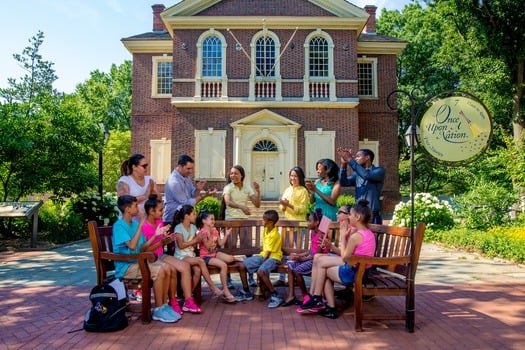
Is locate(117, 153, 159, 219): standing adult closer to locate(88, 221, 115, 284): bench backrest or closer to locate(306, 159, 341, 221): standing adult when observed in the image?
locate(88, 221, 115, 284): bench backrest

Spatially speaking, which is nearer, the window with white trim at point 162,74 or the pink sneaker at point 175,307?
the pink sneaker at point 175,307

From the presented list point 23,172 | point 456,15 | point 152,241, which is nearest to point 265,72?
point 456,15

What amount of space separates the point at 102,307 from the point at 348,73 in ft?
53.2

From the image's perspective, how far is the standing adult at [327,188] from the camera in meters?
5.69

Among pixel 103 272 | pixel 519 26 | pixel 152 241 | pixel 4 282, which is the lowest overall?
pixel 4 282

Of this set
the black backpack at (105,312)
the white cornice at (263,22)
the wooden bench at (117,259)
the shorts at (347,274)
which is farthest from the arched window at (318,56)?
the black backpack at (105,312)

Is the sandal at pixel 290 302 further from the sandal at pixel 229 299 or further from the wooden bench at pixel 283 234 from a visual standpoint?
the wooden bench at pixel 283 234

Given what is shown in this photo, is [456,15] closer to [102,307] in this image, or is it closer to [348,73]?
[348,73]

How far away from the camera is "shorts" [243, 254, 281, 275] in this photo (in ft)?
17.2

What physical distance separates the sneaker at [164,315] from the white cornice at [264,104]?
1425 cm

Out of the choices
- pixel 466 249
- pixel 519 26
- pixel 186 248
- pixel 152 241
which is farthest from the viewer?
pixel 519 26

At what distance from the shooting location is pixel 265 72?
725 inches

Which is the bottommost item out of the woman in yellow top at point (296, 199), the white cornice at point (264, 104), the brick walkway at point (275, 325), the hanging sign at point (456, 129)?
the brick walkway at point (275, 325)

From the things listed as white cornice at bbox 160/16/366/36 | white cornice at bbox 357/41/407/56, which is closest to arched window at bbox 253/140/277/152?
white cornice at bbox 160/16/366/36
